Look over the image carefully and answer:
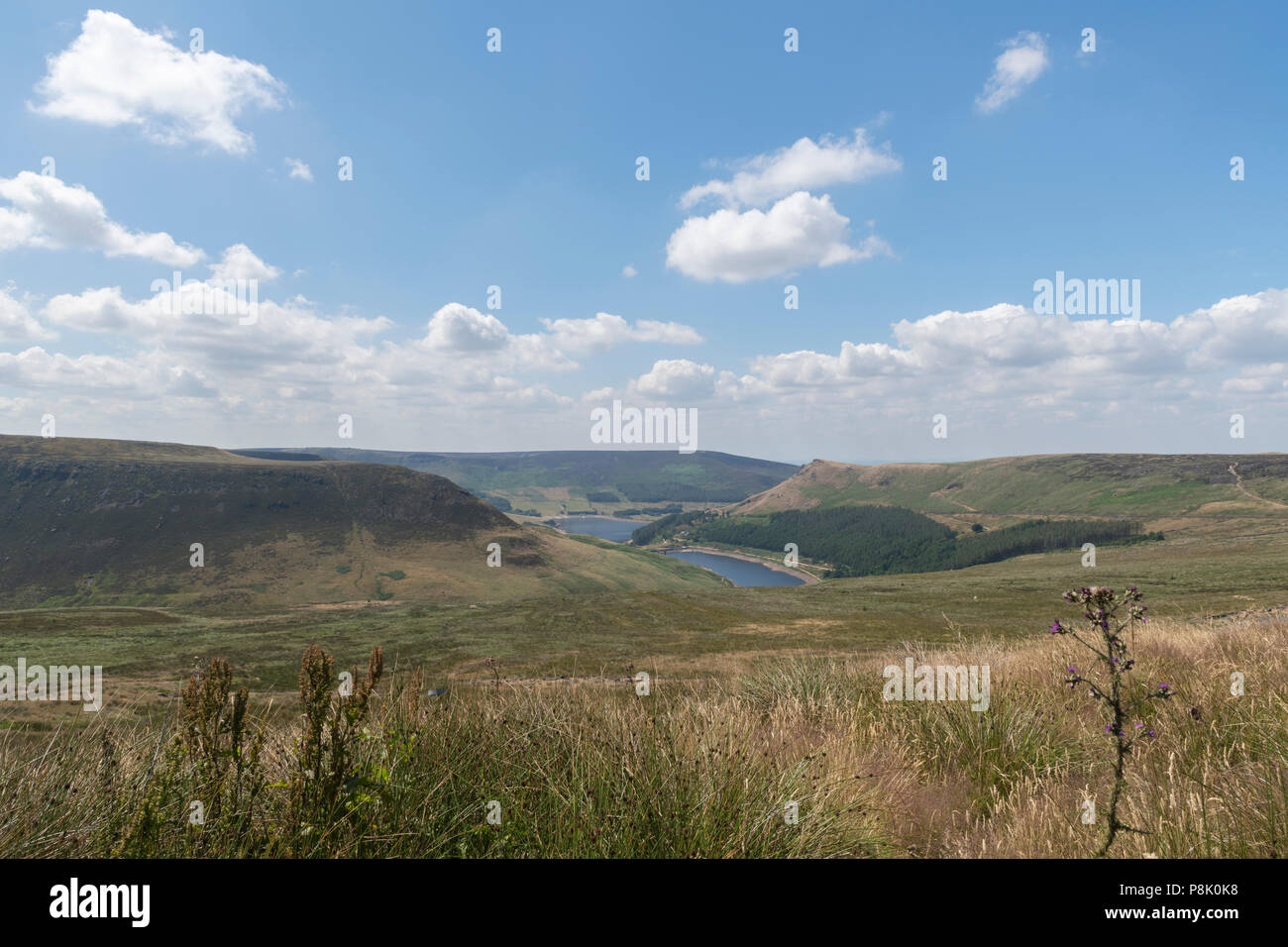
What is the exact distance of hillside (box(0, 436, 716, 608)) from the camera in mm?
111125

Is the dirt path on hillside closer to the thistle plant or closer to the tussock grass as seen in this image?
the tussock grass

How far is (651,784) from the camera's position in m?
4.01

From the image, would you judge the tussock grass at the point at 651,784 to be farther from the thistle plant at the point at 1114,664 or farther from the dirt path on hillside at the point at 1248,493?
the dirt path on hillside at the point at 1248,493

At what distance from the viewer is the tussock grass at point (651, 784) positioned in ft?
10.9

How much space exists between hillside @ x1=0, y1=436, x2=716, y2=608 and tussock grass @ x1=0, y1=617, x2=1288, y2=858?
10768 cm

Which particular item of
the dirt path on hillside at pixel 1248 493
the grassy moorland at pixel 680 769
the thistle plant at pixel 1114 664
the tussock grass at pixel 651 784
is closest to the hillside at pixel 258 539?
the grassy moorland at pixel 680 769

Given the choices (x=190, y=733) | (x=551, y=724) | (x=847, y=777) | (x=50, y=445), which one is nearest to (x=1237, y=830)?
(x=847, y=777)

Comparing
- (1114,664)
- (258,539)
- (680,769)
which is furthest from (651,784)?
(258,539)

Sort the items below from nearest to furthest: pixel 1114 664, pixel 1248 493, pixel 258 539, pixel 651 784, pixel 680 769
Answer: pixel 1114 664
pixel 651 784
pixel 680 769
pixel 258 539
pixel 1248 493

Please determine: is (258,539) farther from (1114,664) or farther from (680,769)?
(1114,664)

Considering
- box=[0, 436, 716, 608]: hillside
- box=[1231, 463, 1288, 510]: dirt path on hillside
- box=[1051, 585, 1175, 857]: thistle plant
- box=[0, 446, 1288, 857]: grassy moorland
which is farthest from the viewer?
box=[1231, 463, 1288, 510]: dirt path on hillside

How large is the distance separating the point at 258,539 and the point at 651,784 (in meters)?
153

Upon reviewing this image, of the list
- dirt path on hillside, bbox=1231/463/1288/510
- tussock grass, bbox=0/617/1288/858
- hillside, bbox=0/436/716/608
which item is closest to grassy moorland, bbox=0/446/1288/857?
tussock grass, bbox=0/617/1288/858

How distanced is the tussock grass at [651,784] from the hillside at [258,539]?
353ft
